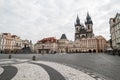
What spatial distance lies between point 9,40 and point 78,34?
61.1 m

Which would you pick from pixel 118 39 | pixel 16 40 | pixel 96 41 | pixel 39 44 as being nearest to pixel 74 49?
pixel 96 41

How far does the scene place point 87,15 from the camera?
134250 mm

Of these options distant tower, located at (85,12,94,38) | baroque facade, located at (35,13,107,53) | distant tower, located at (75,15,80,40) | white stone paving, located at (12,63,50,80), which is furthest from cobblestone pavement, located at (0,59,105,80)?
distant tower, located at (75,15,80,40)

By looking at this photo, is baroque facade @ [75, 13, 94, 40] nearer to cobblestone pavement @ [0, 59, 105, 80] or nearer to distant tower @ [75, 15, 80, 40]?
distant tower @ [75, 15, 80, 40]

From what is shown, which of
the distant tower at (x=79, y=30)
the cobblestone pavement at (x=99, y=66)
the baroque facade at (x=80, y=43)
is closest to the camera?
the cobblestone pavement at (x=99, y=66)

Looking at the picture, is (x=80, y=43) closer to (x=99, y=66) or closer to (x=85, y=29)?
(x=85, y=29)

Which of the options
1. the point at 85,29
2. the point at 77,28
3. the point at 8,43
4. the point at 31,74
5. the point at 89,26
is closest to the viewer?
the point at 31,74

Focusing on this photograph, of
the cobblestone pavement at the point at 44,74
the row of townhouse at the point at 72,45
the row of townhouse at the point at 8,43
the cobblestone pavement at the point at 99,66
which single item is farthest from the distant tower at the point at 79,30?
the cobblestone pavement at the point at 44,74

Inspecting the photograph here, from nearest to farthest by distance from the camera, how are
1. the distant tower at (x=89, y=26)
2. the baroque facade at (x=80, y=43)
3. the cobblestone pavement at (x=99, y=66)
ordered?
1. the cobblestone pavement at (x=99, y=66)
2. the baroque facade at (x=80, y=43)
3. the distant tower at (x=89, y=26)

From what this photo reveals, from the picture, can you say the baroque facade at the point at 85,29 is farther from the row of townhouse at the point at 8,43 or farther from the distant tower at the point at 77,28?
the row of townhouse at the point at 8,43

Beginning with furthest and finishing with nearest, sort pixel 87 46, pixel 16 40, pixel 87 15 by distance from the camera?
pixel 87 15 → pixel 87 46 → pixel 16 40

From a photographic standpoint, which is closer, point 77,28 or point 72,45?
point 72,45

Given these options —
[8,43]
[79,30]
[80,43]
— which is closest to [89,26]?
[79,30]

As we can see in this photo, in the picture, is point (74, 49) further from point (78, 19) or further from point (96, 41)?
point (78, 19)
